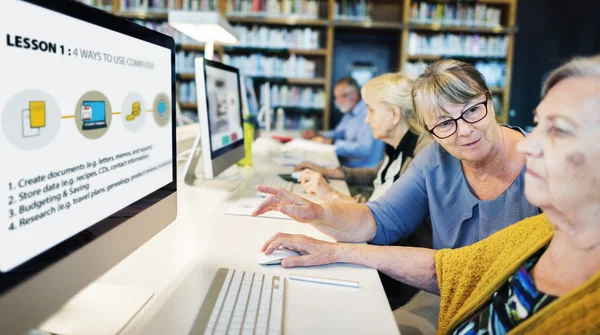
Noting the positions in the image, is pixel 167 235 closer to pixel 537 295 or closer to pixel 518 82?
pixel 537 295

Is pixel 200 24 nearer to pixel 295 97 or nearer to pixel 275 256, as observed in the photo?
pixel 275 256

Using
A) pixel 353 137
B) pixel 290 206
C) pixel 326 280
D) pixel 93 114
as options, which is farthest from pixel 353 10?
pixel 93 114

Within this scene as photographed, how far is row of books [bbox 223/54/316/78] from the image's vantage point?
17.4 feet

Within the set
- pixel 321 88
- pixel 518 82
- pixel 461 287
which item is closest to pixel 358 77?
pixel 321 88

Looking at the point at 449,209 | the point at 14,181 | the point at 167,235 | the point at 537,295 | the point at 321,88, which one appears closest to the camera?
the point at 14,181

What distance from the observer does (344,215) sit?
1276 millimetres

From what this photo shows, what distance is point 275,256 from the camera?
1019mm

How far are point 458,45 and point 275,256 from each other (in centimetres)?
491

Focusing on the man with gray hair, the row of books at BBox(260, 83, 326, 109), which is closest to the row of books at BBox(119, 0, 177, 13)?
the row of books at BBox(260, 83, 326, 109)

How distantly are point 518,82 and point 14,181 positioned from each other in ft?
19.3

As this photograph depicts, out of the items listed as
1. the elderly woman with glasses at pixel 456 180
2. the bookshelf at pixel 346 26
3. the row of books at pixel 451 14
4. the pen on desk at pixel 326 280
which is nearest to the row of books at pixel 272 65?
the bookshelf at pixel 346 26

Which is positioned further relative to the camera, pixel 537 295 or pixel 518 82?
pixel 518 82

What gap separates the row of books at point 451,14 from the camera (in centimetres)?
517

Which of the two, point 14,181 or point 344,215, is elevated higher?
point 14,181
